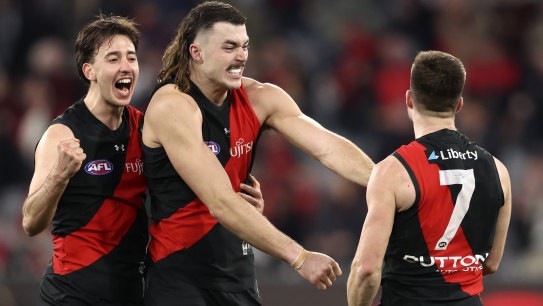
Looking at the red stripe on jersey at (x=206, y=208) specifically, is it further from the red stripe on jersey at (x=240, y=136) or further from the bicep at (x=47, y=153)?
the bicep at (x=47, y=153)

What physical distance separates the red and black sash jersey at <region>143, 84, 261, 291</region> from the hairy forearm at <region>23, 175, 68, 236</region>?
0.52 m

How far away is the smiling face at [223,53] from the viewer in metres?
5.38

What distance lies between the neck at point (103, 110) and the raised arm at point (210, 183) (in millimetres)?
421

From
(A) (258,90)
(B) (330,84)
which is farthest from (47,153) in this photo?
(B) (330,84)

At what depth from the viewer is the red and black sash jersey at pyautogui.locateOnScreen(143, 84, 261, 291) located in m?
5.34

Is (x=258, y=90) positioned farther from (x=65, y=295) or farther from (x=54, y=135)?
(x=65, y=295)

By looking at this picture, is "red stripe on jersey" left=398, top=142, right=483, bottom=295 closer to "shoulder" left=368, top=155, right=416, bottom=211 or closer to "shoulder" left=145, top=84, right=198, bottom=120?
"shoulder" left=368, top=155, right=416, bottom=211

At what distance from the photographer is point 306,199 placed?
10.6 meters

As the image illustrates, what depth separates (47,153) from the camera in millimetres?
5383

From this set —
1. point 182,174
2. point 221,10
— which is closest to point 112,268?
point 182,174

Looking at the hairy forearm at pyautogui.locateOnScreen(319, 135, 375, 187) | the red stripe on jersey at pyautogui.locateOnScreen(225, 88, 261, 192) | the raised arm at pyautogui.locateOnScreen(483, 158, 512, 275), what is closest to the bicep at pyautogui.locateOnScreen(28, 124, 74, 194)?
the red stripe on jersey at pyautogui.locateOnScreen(225, 88, 261, 192)

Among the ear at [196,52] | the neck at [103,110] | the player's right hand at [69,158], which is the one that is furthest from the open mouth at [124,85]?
the player's right hand at [69,158]

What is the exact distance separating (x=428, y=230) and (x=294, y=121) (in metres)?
1.35

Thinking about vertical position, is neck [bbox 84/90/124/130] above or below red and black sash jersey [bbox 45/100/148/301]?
above
